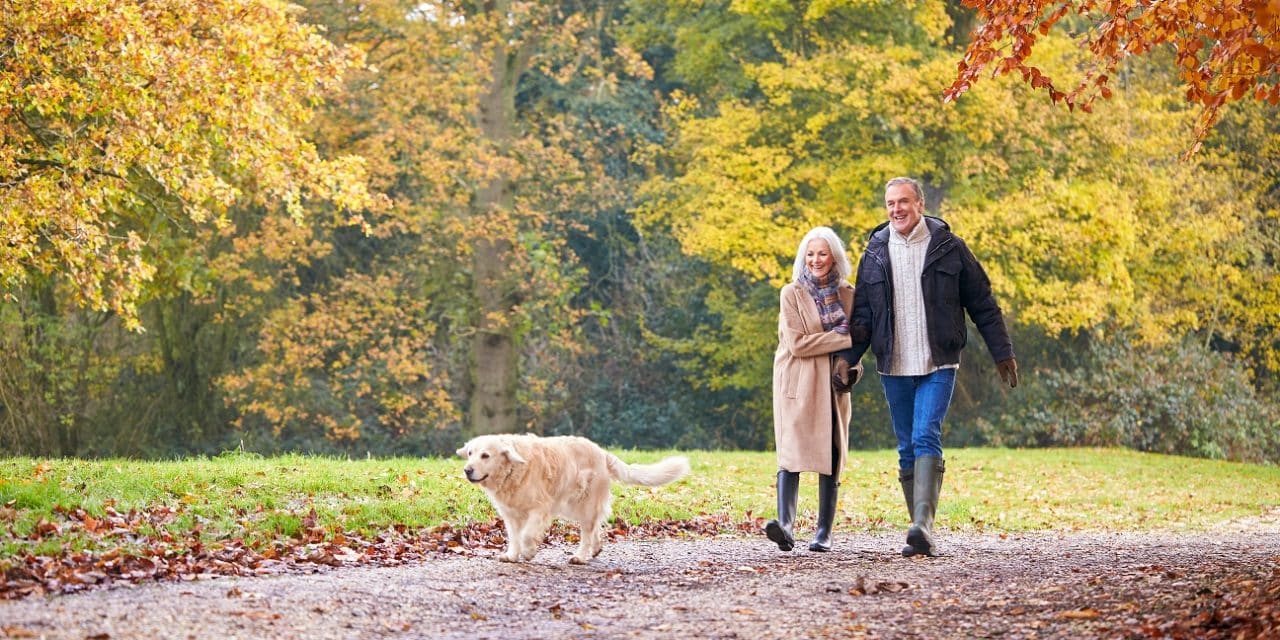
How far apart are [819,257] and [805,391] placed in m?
0.86

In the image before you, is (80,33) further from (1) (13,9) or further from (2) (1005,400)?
(2) (1005,400)

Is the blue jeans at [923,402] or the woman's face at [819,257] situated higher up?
the woman's face at [819,257]

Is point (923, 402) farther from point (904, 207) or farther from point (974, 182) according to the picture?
point (974, 182)

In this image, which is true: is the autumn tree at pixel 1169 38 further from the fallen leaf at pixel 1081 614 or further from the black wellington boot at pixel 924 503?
the fallen leaf at pixel 1081 614

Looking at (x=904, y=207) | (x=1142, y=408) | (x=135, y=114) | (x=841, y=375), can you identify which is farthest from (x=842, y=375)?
(x=1142, y=408)

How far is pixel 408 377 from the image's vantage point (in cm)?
2372

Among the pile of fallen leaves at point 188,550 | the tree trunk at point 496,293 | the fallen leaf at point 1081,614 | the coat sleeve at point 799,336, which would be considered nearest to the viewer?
the fallen leaf at point 1081,614

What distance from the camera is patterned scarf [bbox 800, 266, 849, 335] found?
29.6 feet

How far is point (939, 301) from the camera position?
344 inches

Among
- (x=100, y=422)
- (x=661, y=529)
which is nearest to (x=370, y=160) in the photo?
(x=100, y=422)

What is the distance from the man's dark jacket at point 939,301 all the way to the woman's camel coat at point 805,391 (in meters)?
0.21

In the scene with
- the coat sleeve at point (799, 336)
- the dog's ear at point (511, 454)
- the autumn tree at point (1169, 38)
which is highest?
the autumn tree at point (1169, 38)

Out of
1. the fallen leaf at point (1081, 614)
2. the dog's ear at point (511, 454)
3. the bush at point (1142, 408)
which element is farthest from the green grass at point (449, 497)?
the bush at point (1142, 408)

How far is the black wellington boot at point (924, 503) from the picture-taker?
8664 millimetres
